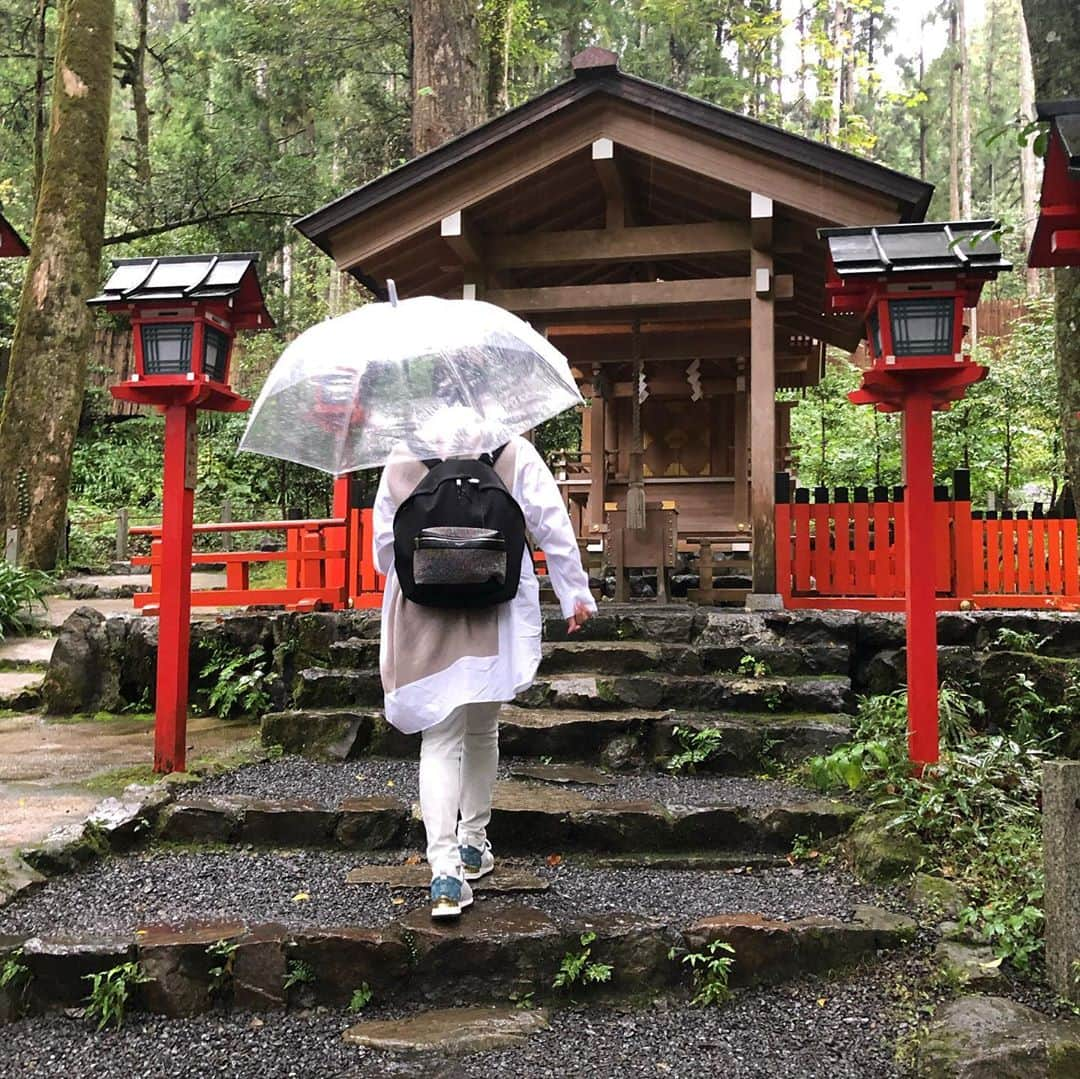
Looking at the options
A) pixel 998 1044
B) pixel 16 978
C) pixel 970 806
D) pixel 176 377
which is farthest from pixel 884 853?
pixel 176 377

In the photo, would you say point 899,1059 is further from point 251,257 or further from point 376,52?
point 376,52

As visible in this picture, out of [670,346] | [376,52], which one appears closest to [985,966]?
[670,346]

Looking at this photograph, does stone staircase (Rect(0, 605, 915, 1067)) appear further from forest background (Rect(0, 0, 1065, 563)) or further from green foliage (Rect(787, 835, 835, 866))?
forest background (Rect(0, 0, 1065, 563))

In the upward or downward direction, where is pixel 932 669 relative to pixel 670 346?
downward

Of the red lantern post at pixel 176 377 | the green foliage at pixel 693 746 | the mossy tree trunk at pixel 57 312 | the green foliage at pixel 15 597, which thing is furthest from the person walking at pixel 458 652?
the mossy tree trunk at pixel 57 312

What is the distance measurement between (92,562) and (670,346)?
11241mm

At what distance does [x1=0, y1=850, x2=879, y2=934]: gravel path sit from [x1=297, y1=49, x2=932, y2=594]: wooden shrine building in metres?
3.78

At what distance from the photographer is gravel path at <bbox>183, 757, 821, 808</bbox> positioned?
4.62 m

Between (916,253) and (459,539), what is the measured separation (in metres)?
3.01

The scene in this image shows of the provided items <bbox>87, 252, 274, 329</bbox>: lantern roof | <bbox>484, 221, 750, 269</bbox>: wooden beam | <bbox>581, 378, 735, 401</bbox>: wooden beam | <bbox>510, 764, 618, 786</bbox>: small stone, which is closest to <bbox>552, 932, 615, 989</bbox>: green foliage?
<bbox>510, 764, 618, 786</bbox>: small stone

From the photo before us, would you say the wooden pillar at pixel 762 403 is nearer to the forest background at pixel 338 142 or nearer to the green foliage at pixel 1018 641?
the green foliage at pixel 1018 641

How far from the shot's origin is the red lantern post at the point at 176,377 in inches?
199

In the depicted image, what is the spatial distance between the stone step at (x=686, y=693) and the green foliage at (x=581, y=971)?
2.58m

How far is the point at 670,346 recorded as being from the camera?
1038 centimetres
